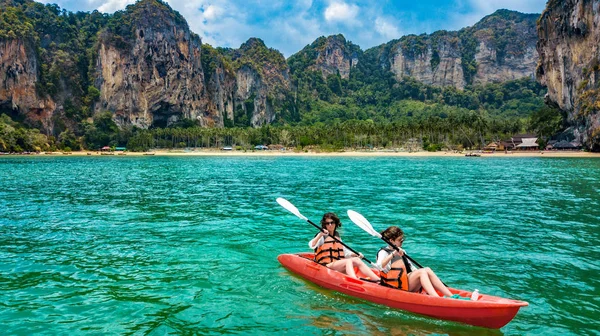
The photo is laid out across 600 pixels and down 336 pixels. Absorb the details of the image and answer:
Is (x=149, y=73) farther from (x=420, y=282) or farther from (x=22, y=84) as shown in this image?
(x=420, y=282)

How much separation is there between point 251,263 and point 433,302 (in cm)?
572

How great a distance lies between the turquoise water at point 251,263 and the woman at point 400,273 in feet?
1.85

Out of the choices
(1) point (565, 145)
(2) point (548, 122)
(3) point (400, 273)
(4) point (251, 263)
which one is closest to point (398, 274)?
(3) point (400, 273)

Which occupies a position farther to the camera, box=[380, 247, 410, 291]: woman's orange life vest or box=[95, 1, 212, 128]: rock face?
box=[95, 1, 212, 128]: rock face

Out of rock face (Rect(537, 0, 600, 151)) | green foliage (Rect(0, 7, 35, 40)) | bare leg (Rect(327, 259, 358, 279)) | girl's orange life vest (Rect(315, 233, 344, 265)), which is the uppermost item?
green foliage (Rect(0, 7, 35, 40))

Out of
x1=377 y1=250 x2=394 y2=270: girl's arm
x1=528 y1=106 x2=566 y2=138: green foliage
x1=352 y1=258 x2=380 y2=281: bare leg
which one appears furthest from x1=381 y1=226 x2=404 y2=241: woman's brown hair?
x1=528 y1=106 x2=566 y2=138: green foliage

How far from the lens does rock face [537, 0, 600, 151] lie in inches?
2975

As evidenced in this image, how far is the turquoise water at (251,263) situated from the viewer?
8.06 m

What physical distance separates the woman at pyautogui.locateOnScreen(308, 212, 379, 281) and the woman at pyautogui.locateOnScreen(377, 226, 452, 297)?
0.90 m

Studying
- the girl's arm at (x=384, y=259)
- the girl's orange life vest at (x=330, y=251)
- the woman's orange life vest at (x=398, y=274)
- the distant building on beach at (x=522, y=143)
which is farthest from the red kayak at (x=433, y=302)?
the distant building on beach at (x=522, y=143)

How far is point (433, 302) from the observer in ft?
26.0

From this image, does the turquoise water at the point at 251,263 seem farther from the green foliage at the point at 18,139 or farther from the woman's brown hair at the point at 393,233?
the green foliage at the point at 18,139

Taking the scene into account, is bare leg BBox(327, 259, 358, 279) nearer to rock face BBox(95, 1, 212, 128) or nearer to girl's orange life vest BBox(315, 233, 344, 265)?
girl's orange life vest BBox(315, 233, 344, 265)

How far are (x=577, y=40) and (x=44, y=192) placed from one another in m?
93.1
